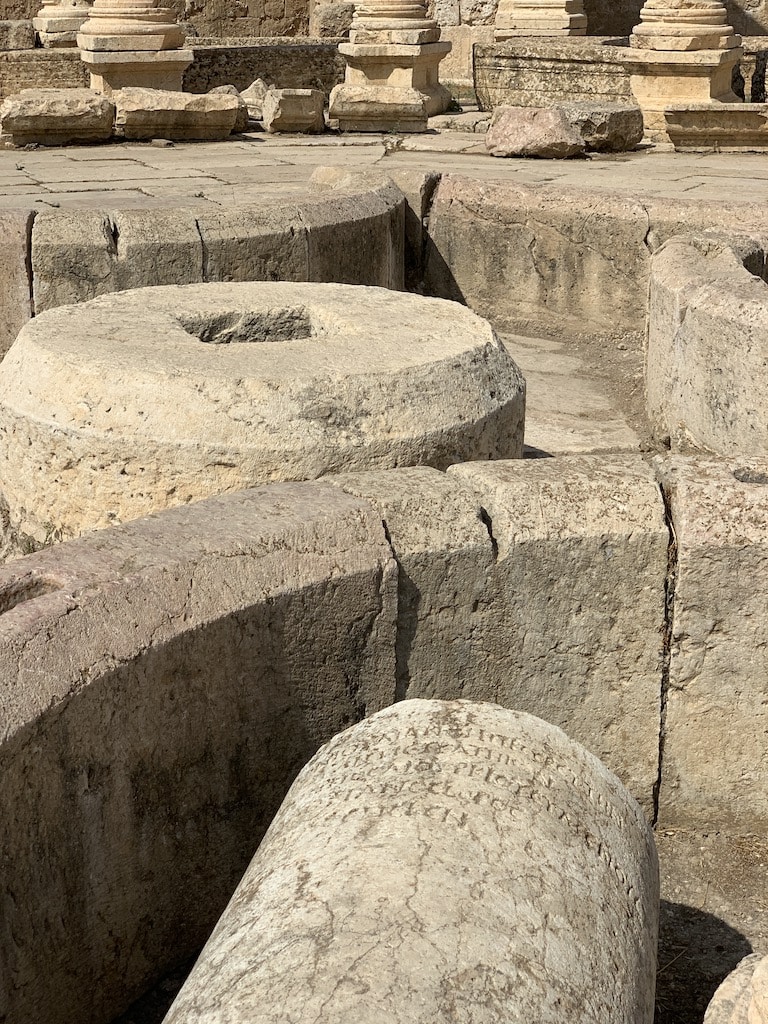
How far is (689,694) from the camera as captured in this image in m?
3.23

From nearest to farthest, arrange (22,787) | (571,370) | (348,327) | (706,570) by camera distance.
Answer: (22,787), (706,570), (348,327), (571,370)

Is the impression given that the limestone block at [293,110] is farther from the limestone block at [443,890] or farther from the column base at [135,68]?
the limestone block at [443,890]

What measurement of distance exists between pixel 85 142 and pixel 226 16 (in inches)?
384

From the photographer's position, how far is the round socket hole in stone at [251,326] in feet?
14.8

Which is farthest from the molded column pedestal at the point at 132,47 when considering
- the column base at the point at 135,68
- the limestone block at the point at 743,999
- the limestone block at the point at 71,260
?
the limestone block at the point at 743,999

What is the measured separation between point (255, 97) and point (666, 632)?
12107 mm

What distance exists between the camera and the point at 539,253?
303 inches

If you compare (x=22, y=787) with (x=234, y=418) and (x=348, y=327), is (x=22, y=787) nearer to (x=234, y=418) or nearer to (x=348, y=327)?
(x=234, y=418)

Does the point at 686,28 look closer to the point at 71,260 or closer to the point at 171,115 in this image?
the point at 171,115

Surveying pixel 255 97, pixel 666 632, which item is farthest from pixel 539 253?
pixel 255 97

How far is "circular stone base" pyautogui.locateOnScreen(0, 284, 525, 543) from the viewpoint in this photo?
12.1 feet

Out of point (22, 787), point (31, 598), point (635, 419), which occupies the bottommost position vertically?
point (635, 419)

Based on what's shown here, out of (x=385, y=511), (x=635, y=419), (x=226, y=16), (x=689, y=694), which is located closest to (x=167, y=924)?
(x=385, y=511)

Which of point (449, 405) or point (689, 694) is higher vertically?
point (449, 405)
